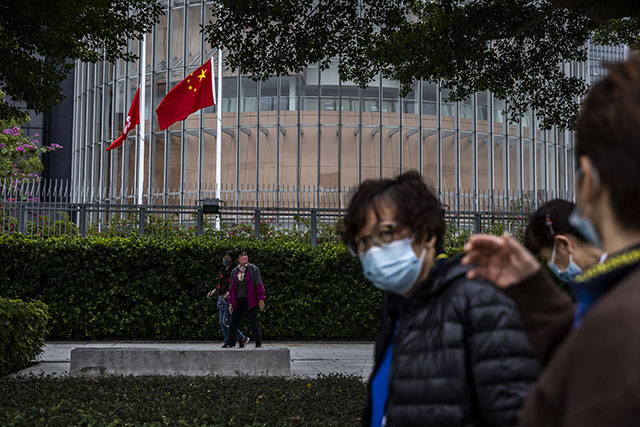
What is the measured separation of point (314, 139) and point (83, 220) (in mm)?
12559

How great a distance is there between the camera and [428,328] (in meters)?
2.08

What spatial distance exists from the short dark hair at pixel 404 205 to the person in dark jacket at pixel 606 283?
104 cm

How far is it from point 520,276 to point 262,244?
13357 millimetres

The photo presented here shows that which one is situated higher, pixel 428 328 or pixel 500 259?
pixel 500 259

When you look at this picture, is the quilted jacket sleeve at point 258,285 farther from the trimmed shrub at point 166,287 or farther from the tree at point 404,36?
the tree at point 404,36

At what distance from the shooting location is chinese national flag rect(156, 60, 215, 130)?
57.6 ft

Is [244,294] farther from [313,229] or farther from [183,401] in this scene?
[313,229]

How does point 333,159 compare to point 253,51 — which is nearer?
point 253,51

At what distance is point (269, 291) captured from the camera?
14508 millimetres

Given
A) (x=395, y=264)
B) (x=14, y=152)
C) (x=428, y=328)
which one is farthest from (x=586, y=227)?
(x=14, y=152)

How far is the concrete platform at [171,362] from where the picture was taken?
9.01 m

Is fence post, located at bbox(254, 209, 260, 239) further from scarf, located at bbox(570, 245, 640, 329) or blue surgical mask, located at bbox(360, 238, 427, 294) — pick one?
scarf, located at bbox(570, 245, 640, 329)

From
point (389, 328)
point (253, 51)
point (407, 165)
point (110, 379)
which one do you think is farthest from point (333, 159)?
point (389, 328)

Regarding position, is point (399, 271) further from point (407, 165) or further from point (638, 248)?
point (407, 165)
